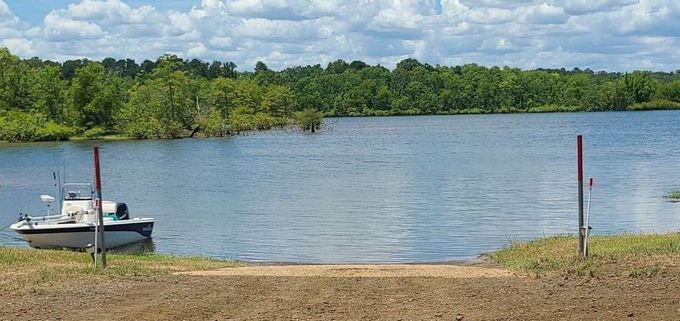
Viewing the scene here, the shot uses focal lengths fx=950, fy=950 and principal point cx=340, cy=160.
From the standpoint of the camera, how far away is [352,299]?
11586mm

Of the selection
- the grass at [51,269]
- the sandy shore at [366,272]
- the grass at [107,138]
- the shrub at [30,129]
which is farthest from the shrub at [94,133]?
the sandy shore at [366,272]

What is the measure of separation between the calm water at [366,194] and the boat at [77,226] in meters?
1.02

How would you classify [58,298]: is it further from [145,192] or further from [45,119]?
[45,119]

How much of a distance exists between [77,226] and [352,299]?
673 inches

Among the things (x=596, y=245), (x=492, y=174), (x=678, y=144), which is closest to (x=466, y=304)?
(x=596, y=245)

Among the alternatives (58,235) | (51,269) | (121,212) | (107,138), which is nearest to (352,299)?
(51,269)

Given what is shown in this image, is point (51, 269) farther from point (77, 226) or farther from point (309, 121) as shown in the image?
point (309, 121)

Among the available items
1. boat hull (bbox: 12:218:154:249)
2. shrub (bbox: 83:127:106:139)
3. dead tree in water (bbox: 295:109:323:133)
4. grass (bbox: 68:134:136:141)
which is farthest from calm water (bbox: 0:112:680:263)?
dead tree in water (bbox: 295:109:323:133)

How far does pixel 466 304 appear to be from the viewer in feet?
36.1

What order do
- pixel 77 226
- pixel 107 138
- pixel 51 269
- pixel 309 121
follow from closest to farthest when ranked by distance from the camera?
pixel 51 269 → pixel 77 226 → pixel 107 138 → pixel 309 121

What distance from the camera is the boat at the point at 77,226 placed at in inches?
1064

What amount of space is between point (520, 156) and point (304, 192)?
91.1ft

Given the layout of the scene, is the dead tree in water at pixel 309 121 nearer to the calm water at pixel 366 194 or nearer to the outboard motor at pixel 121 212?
the calm water at pixel 366 194

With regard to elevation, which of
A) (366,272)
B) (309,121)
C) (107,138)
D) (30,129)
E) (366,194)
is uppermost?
(30,129)
